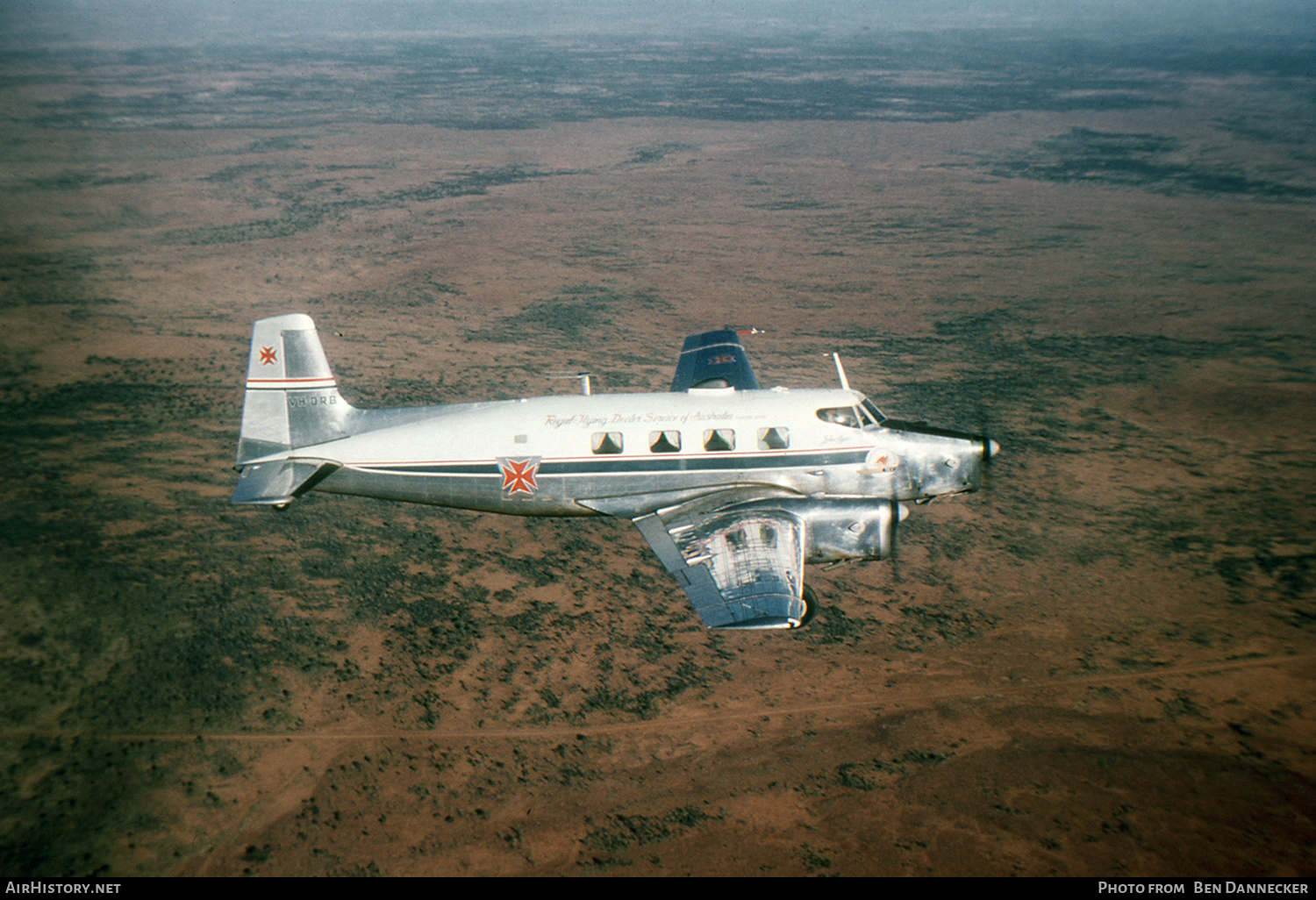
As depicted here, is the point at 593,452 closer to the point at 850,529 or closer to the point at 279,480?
the point at 850,529

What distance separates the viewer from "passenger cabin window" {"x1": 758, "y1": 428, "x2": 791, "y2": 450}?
1823 cm

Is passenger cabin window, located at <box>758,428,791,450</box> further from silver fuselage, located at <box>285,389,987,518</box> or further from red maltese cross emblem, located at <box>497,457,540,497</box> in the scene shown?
red maltese cross emblem, located at <box>497,457,540,497</box>

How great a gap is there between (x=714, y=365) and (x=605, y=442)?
5.95m

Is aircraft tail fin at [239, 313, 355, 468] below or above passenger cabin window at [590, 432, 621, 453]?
above

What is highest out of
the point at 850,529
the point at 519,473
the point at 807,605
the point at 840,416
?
the point at 840,416

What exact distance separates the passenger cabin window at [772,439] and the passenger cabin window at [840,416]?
1.00 meters

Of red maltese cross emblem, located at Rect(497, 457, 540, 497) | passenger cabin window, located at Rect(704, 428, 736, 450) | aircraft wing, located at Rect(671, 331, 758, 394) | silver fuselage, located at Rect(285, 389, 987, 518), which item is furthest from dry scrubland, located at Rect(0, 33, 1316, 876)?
aircraft wing, located at Rect(671, 331, 758, 394)

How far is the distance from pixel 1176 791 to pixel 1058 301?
2813 centimetres

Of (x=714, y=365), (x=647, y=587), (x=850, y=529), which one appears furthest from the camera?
(x=714, y=365)

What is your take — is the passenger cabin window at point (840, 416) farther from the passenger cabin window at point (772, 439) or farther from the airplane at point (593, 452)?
the passenger cabin window at point (772, 439)

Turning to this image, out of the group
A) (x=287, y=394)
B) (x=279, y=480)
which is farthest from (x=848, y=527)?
(x=287, y=394)

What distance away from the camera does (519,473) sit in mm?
18219

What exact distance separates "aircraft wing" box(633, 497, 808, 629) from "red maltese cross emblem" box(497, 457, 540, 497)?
268cm

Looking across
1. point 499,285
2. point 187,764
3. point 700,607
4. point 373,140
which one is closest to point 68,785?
point 187,764
